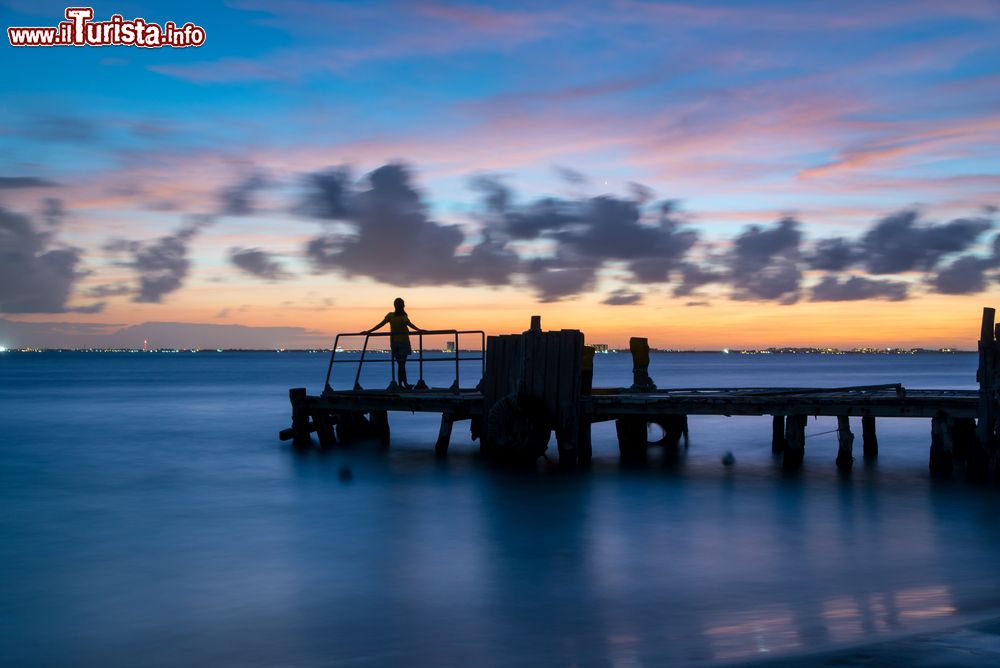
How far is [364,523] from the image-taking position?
14.4 m

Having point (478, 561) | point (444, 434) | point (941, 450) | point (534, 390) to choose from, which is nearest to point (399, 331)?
point (444, 434)

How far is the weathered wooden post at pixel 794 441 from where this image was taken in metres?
18.7

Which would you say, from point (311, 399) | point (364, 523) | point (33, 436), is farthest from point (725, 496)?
point (33, 436)

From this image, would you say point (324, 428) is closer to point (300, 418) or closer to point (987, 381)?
point (300, 418)

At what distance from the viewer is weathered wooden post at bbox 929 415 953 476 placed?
17.7 metres

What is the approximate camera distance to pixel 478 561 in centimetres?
1174

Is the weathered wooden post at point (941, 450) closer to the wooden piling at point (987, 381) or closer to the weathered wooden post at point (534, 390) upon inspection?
the wooden piling at point (987, 381)

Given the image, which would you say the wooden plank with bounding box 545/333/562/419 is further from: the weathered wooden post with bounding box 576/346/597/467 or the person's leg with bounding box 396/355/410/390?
the person's leg with bounding box 396/355/410/390

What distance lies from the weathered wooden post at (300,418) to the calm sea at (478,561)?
1.62 metres

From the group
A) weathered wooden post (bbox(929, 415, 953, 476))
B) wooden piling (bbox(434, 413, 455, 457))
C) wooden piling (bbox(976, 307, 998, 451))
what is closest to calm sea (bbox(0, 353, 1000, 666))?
wooden piling (bbox(434, 413, 455, 457))

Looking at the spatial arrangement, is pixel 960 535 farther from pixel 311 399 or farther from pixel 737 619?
pixel 311 399

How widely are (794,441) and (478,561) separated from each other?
966 cm

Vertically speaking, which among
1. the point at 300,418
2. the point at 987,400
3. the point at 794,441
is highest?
the point at 987,400

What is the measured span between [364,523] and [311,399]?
934cm
